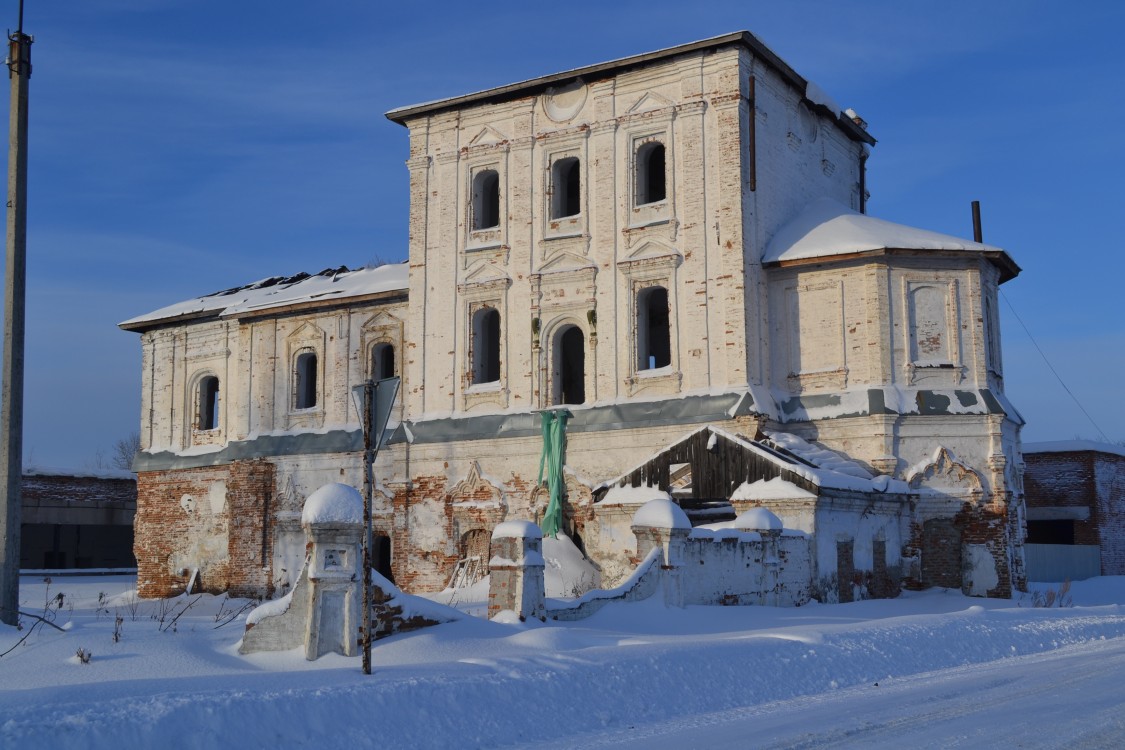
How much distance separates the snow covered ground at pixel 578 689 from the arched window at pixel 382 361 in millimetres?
15167

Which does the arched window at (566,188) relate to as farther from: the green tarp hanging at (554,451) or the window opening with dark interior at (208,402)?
the window opening with dark interior at (208,402)

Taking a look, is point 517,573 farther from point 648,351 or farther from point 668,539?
point 648,351

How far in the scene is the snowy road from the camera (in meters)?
8.04

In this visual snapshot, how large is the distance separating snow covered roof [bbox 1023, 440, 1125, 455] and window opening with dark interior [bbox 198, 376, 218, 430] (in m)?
22.4

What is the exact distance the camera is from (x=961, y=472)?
22.8m

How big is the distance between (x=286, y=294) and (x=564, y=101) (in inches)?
378

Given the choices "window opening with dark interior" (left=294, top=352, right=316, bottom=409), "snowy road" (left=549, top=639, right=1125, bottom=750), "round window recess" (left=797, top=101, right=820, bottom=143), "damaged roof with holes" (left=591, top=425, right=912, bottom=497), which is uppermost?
"round window recess" (left=797, top=101, right=820, bottom=143)

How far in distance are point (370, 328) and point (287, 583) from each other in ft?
20.8

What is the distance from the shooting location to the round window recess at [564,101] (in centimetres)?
2609

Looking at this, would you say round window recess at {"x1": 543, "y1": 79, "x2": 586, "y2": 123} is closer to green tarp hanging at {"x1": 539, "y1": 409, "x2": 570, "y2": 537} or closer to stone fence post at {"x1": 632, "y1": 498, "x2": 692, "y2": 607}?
green tarp hanging at {"x1": 539, "y1": 409, "x2": 570, "y2": 537}

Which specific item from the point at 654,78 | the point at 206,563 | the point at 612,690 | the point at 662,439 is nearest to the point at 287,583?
the point at 206,563

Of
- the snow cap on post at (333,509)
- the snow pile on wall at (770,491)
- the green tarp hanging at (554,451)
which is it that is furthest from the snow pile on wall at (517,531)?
the green tarp hanging at (554,451)

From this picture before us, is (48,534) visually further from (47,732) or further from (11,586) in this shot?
(47,732)

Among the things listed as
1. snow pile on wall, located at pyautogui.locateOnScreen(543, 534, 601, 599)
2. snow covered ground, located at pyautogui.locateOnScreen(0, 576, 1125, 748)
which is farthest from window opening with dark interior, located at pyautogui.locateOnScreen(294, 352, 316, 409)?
snow covered ground, located at pyautogui.locateOnScreen(0, 576, 1125, 748)
